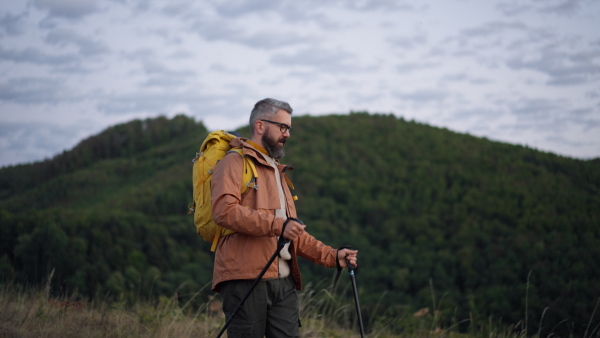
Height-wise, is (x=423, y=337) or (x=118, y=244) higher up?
(x=423, y=337)

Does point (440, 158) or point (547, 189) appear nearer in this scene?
point (547, 189)

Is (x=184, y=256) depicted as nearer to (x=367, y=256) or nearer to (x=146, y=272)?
(x=146, y=272)

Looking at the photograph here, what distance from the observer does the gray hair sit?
9.44ft

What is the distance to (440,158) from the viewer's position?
74.0 m

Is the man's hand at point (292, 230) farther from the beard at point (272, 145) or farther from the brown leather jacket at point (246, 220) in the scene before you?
the beard at point (272, 145)

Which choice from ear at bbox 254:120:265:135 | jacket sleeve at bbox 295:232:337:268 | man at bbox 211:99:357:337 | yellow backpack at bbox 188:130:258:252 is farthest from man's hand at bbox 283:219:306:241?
ear at bbox 254:120:265:135

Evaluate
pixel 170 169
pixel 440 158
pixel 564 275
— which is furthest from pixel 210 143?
pixel 170 169

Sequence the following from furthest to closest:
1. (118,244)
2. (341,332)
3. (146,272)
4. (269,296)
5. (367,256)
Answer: (367,256), (118,244), (146,272), (341,332), (269,296)

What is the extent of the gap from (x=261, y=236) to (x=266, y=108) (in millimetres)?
698

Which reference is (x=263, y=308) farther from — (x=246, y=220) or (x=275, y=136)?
(x=275, y=136)

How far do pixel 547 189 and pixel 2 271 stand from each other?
61.5 meters

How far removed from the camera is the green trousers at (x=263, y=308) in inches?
105

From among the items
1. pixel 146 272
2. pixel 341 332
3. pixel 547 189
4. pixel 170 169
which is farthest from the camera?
pixel 170 169

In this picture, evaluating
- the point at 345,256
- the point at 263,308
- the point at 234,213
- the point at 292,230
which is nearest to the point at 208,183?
the point at 234,213
